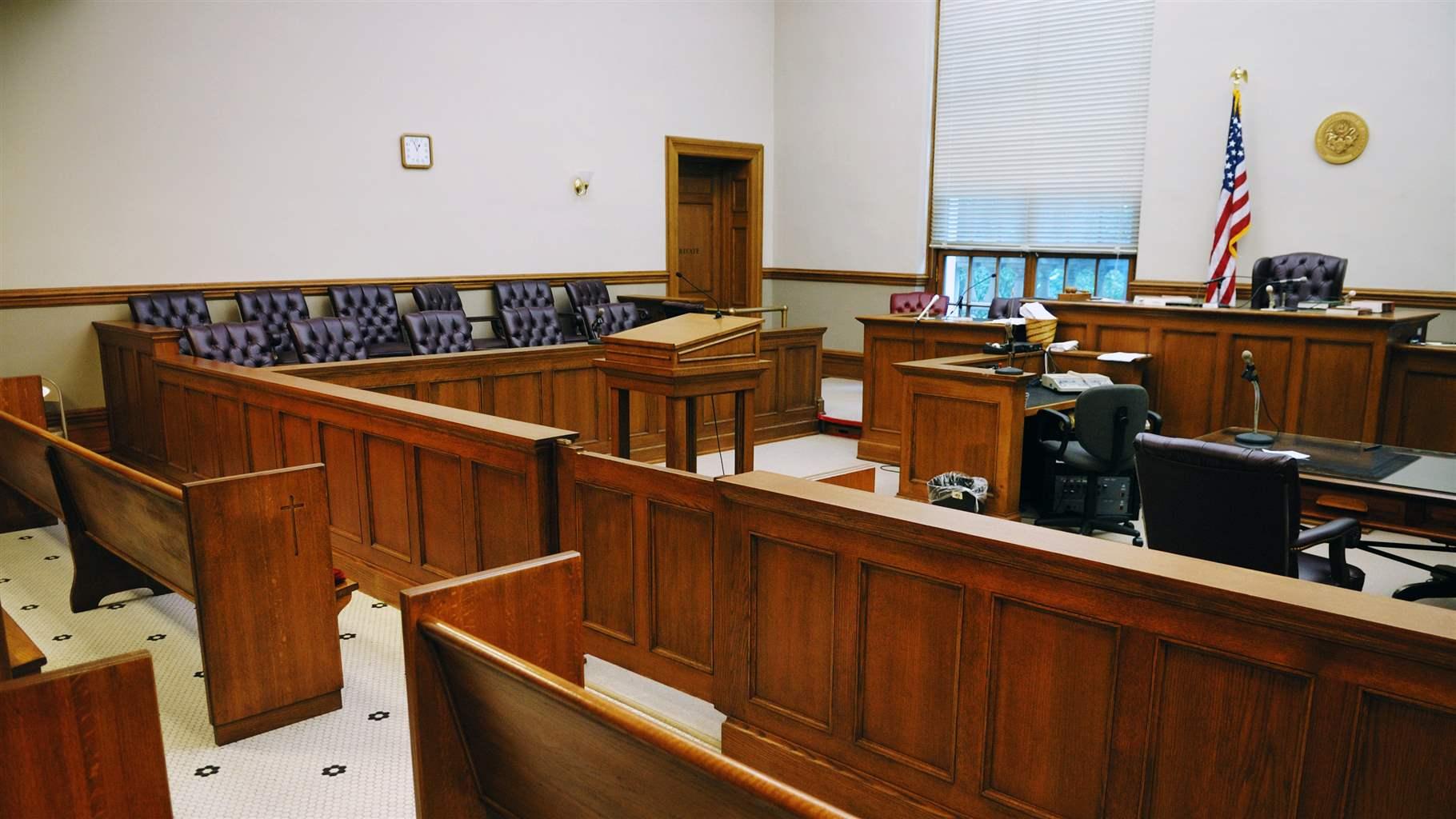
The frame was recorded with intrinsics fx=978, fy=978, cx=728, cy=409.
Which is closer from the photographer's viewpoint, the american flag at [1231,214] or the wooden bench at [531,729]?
the wooden bench at [531,729]

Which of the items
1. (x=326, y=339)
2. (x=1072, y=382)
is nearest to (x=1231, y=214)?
(x=1072, y=382)

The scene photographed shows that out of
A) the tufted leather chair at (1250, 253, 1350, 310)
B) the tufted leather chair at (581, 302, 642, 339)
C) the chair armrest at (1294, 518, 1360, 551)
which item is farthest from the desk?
the tufted leather chair at (581, 302, 642, 339)

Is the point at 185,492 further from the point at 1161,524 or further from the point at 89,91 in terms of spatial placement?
the point at 89,91

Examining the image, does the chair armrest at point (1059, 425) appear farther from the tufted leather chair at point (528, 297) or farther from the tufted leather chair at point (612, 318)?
the tufted leather chair at point (528, 297)

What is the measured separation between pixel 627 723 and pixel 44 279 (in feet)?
23.3

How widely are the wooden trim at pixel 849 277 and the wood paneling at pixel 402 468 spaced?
6.88 metres

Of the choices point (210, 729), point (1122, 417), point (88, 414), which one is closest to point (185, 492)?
point (210, 729)

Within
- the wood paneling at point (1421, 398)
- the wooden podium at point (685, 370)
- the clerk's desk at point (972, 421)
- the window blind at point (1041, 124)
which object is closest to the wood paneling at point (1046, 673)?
the wooden podium at point (685, 370)

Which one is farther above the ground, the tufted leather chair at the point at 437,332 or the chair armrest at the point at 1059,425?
the tufted leather chair at the point at 437,332

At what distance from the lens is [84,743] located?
5.28 ft

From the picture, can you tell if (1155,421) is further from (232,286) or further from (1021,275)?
(232,286)

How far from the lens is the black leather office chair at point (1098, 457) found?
4641mm

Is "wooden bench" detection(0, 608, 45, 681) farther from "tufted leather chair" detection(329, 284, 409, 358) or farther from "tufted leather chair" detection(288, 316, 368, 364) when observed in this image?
"tufted leather chair" detection(329, 284, 409, 358)

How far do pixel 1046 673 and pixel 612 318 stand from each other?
6897mm
